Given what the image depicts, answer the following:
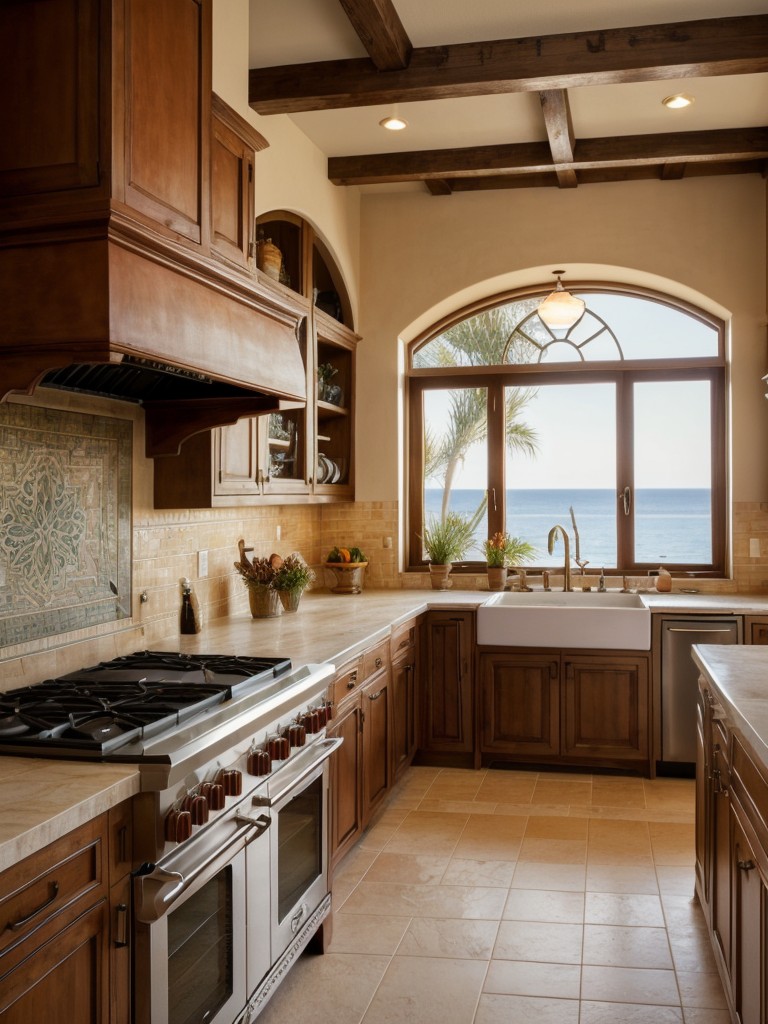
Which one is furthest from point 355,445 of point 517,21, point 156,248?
point 156,248

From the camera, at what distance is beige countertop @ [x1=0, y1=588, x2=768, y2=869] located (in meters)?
1.65

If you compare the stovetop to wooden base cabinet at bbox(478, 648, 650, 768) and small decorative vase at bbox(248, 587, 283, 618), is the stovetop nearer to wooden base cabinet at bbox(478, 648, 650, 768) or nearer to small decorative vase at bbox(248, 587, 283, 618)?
small decorative vase at bbox(248, 587, 283, 618)

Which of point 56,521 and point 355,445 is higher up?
point 355,445

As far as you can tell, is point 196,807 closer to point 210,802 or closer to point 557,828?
point 210,802

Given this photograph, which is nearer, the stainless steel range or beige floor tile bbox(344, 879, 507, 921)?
the stainless steel range

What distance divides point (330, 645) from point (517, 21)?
2530mm

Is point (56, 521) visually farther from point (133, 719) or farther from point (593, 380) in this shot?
point (593, 380)

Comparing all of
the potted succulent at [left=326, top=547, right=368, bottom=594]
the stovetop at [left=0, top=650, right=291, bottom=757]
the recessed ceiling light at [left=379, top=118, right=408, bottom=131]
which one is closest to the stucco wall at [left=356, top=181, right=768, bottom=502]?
the potted succulent at [left=326, top=547, right=368, bottom=594]

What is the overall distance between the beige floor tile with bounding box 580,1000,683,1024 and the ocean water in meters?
3.30

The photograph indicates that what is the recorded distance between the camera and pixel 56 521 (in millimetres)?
2873

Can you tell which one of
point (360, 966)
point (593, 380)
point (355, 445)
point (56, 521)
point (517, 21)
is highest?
point (517, 21)

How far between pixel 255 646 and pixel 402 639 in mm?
1281

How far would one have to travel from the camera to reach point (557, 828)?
13.9ft

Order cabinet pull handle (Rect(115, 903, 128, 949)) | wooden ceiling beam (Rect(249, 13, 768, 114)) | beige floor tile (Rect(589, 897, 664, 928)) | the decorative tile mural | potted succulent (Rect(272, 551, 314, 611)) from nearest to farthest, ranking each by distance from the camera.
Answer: cabinet pull handle (Rect(115, 903, 128, 949))
the decorative tile mural
beige floor tile (Rect(589, 897, 664, 928))
wooden ceiling beam (Rect(249, 13, 768, 114))
potted succulent (Rect(272, 551, 314, 611))
